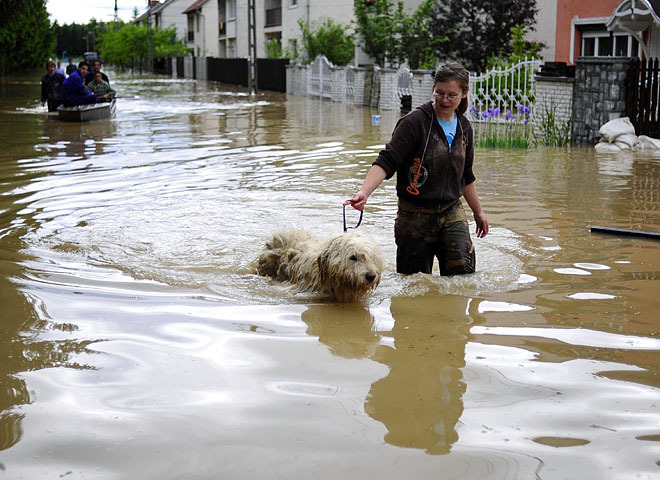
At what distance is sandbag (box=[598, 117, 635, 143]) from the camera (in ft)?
50.2

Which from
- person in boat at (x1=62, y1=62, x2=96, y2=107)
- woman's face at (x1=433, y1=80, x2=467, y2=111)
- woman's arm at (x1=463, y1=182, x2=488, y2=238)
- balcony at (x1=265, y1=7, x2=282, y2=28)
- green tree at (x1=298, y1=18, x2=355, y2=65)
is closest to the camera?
woman's face at (x1=433, y1=80, x2=467, y2=111)

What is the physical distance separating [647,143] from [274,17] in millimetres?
39082

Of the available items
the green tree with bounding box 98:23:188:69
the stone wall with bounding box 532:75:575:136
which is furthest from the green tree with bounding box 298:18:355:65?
the green tree with bounding box 98:23:188:69

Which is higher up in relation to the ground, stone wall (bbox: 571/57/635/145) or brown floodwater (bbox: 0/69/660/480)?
stone wall (bbox: 571/57/635/145)

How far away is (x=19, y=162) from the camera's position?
14062 mm

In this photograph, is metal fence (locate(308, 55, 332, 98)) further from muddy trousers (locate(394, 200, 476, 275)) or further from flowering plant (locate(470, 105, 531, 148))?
muddy trousers (locate(394, 200, 476, 275))

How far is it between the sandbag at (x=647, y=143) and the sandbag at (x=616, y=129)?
230 mm

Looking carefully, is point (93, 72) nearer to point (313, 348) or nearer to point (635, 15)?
point (635, 15)

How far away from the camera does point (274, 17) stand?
167 ft

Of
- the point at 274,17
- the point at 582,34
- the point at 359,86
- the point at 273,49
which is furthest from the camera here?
the point at 274,17

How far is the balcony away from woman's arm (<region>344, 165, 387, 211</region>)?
152ft

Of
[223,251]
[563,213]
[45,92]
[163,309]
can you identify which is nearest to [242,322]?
[163,309]

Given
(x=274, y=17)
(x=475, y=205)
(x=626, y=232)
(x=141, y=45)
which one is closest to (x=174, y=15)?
(x=141, y=45)

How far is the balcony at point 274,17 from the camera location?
5028 centimetres
